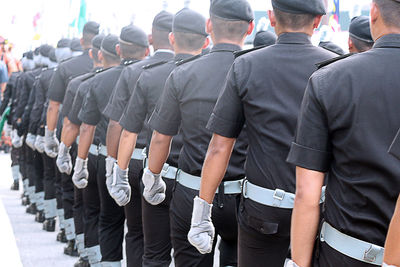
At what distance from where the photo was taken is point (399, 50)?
260cm

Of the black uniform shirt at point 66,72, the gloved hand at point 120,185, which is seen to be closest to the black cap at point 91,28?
the black uniform shirt at point 66,72

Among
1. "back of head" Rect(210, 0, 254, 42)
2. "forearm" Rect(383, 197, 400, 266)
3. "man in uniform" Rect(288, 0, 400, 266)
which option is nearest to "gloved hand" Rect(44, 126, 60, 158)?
"back of head" Rect(210, 0, 254, 42)

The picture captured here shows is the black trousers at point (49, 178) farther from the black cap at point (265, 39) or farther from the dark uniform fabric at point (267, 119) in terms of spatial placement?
the dark uniform fabric at point (267, 119)

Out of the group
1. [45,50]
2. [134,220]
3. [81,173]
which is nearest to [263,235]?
[134,220]

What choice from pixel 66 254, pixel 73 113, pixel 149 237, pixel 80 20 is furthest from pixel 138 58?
pixel 80 20

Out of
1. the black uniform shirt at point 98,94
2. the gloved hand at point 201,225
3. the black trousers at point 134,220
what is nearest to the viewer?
the gloved hand at point 201,225

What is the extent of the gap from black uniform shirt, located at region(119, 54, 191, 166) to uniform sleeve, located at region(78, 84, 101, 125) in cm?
104

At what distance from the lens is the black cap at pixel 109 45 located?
6516 millimetres

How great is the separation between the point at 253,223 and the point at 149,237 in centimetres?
152

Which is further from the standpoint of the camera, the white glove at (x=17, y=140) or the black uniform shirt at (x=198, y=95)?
the white glove at (x=17, y=140)

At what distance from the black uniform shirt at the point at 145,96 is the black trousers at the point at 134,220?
46cm

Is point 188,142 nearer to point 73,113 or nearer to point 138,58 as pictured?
point 138,58

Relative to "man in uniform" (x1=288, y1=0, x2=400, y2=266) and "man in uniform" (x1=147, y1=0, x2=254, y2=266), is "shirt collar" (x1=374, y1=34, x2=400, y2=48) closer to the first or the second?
"man in uniform" (x1=288, y1=0, x2=400, y2=266)

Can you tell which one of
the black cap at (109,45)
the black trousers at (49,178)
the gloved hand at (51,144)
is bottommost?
the black trousers at (49,178)
